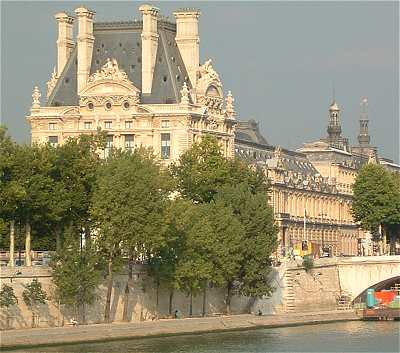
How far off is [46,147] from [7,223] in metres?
5.68

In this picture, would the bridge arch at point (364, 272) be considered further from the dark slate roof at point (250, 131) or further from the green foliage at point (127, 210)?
the dark slate roof at point (250, 131)

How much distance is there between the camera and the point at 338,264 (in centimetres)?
13475

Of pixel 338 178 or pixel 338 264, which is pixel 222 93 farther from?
pixel 338 178

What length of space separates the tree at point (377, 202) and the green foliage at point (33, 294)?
194ft

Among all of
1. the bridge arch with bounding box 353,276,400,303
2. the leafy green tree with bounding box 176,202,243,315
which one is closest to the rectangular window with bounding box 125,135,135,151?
the leafy green tree with bounding box 176,202,243,315

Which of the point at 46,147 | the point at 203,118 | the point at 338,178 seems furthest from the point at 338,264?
the point at 338,178

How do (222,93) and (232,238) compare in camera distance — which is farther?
(222,93)

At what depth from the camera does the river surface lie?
3797 inches

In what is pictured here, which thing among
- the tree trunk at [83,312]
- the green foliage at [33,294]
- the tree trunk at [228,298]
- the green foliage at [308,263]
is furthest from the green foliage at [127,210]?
the green foliage at [308,263]

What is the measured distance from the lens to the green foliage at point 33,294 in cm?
9875

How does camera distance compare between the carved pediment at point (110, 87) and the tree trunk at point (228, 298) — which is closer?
the tree trunk at point (228, 298)

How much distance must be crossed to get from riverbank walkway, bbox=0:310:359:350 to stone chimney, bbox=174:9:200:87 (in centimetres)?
2395

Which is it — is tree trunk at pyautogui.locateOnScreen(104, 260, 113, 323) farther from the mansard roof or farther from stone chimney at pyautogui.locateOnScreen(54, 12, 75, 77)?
the mansard roof

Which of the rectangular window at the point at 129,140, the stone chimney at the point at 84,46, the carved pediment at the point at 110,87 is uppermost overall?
the stone chimney at the point at 84,46
